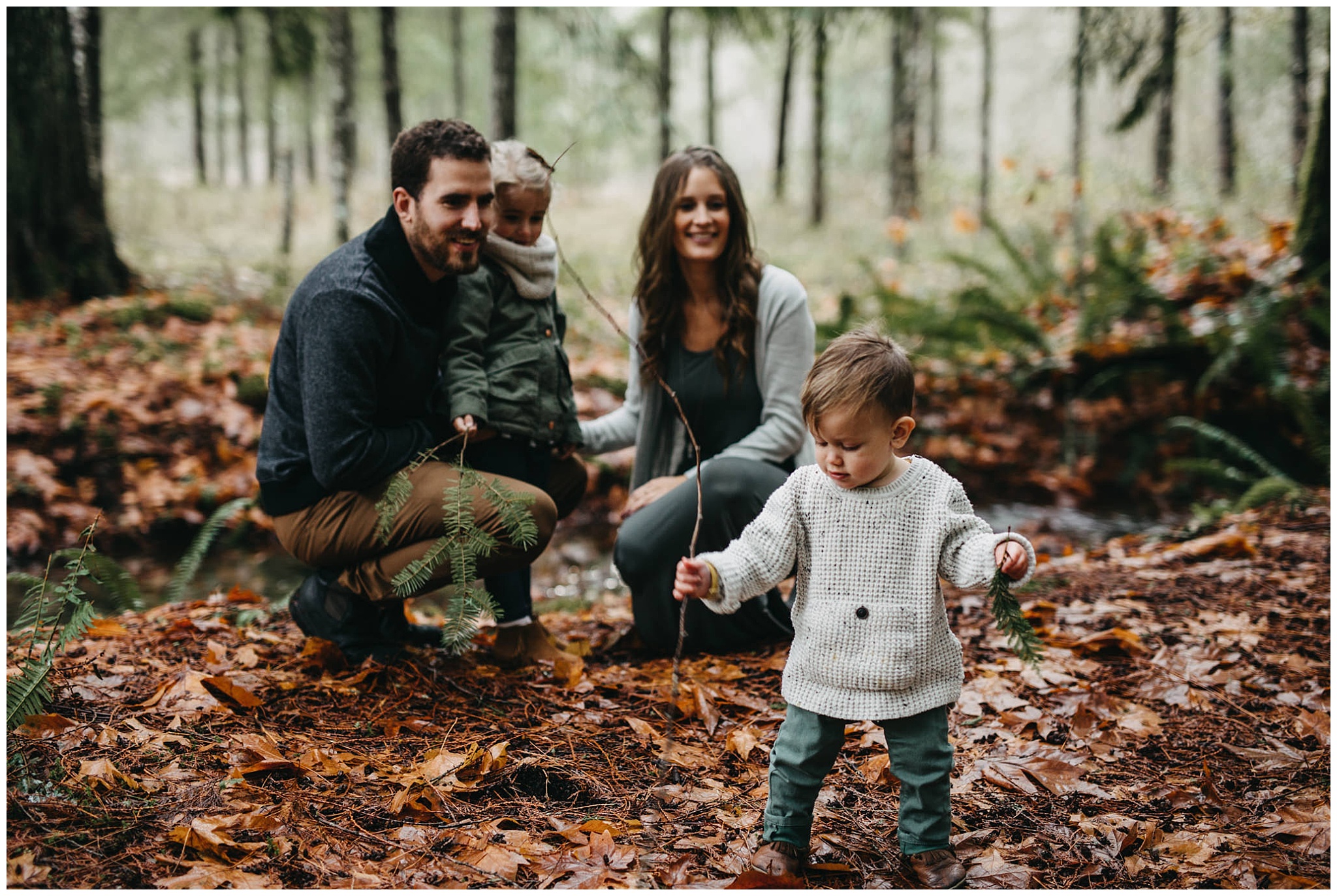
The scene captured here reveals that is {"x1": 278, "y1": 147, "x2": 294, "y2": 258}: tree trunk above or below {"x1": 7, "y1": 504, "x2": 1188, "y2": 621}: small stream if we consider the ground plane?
above

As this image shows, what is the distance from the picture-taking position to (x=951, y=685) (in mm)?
2031

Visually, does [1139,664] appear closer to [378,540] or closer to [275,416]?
[378,540]

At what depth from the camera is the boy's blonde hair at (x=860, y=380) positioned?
190 centimetres

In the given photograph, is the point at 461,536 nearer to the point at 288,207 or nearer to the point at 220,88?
the point at 288,207

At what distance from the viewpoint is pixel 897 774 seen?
6.70 ft

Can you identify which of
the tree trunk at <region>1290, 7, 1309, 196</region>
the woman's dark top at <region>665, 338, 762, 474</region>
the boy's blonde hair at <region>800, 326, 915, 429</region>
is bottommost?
the woman's dark top at <region>665, 338, 762, 474</region>

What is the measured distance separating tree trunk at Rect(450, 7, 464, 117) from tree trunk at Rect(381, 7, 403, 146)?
26.7ft

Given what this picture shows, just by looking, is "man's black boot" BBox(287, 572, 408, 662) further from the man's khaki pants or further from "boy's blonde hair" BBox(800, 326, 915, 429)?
"boy's blonde hair" BBox(800, 326, 915, 429)

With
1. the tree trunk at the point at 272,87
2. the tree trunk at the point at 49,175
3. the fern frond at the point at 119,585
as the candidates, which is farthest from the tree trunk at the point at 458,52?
the fern frond at the point at 119,585

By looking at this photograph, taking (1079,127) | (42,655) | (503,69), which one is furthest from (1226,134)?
(42,655)

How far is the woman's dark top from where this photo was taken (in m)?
3.71

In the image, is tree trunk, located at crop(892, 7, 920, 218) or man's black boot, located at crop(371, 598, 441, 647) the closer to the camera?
man's black boot, located at crop(371, 598, 441, 647)

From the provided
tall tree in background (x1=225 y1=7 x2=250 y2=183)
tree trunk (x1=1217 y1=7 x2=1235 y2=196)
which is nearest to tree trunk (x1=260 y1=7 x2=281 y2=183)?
tall tree in background (x1=225 y1=7 x2=250 y2=183)

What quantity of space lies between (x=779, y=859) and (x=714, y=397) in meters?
2.08
